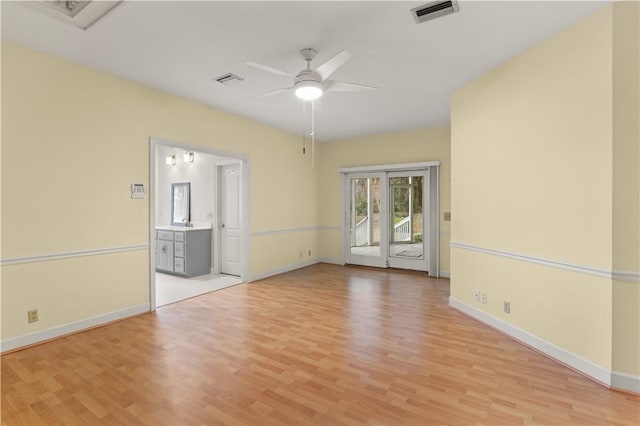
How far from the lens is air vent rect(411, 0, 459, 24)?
7.68 feet

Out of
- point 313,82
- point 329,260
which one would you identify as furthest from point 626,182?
point 329,260

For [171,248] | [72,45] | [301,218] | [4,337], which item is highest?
[72,45]

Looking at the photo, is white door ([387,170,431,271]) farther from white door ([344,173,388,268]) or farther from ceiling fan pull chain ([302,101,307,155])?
ceiling fan pull chain ([302,101,307,155])

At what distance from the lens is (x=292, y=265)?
6.71 metres

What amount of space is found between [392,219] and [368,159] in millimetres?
1455

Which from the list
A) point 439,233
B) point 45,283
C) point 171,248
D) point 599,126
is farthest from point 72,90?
point 439,233

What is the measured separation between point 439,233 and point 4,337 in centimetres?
626

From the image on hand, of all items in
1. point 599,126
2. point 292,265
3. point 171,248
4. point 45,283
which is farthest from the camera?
point 292,265

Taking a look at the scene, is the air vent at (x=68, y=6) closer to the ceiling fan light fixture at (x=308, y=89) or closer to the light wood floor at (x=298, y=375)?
the ceiling fan light fixture at (x=308, y=89)

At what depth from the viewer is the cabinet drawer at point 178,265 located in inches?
233

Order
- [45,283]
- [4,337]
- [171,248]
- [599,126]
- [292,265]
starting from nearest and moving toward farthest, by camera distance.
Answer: [599,126]
[4,337]
[45,283]
[171,248]
[292,265]

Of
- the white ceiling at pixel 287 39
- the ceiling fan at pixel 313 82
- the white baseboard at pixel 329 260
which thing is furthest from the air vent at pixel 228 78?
the white baseboard at pixel 329 260

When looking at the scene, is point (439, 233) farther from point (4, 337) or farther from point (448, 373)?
point (4, 337)

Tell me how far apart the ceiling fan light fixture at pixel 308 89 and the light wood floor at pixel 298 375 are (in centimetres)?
250
